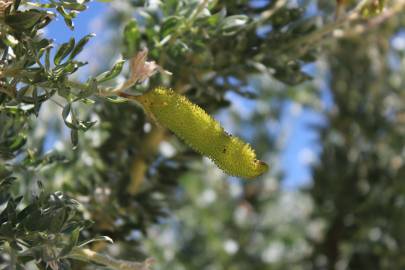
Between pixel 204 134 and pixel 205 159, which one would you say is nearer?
pixel 204 134

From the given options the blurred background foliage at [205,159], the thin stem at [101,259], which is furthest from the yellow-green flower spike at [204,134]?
the thin stem at [101,259]

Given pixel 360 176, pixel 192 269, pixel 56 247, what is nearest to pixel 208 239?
pixel 192 269

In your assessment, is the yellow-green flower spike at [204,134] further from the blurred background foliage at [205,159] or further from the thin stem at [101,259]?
the thin stem at [101,259]

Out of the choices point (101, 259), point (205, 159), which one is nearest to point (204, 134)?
point (101, 259)

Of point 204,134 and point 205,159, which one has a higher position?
point 204,134

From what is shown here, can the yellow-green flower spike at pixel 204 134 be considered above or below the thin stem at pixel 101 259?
above

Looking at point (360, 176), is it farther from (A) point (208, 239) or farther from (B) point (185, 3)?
(B) point (185, 3)

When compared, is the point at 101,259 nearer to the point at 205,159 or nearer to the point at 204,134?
the point at 204,134
